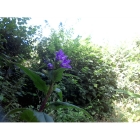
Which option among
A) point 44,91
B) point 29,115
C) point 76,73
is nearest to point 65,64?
point 76,73

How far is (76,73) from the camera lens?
1490 millimetres

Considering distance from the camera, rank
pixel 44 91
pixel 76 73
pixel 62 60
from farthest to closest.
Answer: pixel 76 73
pixel 62 60
pixel 44 91

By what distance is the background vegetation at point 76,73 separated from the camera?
141cm

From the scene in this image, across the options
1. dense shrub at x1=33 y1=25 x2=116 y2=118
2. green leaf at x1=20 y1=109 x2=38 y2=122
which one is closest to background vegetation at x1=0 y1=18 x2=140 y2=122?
dense shrub at x1=33 y1=25 x2=116 y2=118

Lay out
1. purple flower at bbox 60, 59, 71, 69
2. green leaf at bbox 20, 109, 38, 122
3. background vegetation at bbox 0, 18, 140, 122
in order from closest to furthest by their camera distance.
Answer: green leaf at bbox 20, 109, 38, 122 < purple flower at bbox 60, 59, 71, 69 < background vegetation at bbox 0, 18, 140, 122

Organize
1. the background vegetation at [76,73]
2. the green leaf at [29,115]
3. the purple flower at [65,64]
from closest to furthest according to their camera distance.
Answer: the green leaf at [29,115] → the purple flower at [65,64] → the background vegetation at [76,73]

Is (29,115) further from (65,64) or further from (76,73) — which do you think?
(76,73)

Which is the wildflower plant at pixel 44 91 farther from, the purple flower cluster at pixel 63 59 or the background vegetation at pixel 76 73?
the background vegetation at pixel 76 73

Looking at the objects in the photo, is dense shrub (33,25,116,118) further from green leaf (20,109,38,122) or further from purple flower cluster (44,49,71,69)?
green leaf (20,109,38,122)

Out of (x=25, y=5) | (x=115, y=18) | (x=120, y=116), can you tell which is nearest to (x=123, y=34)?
(x=115, y=18)

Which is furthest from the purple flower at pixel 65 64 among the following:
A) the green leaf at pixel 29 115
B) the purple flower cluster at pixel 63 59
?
the green leaf at pixel 29 115

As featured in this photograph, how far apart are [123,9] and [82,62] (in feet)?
1.61

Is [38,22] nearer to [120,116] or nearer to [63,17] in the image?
[63,17]

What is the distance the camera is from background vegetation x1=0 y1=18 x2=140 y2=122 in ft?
4.63
